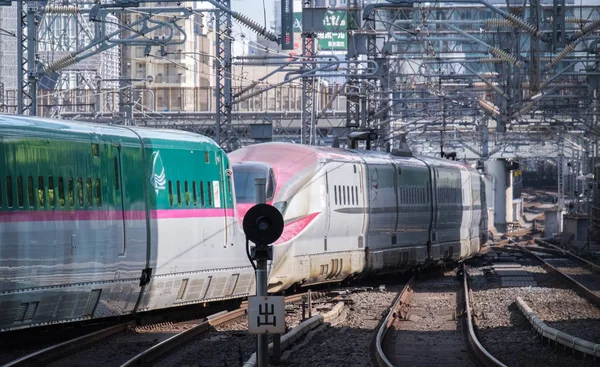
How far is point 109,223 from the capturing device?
619 inches

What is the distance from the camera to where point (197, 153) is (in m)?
18.8

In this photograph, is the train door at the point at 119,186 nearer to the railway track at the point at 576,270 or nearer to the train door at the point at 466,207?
the railway track at the point at 576,270

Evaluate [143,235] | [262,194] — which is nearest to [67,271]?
[143,235]

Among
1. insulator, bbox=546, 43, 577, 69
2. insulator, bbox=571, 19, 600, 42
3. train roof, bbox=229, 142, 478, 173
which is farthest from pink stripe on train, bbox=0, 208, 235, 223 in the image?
insulator, bbox=546, 43, 577, 69

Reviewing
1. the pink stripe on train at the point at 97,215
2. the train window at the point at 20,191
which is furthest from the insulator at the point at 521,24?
the train window at the point at 20,191

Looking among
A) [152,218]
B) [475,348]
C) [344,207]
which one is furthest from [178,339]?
Result: [344,207]

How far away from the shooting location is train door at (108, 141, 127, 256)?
16.0 metres

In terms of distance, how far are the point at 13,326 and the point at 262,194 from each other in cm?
331

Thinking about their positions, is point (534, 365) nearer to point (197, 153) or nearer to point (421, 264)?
point (197, 153)

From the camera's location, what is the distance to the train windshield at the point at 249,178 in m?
21.7

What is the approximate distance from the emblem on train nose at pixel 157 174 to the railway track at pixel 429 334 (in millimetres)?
3704

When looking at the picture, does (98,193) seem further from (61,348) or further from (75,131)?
(61,348)

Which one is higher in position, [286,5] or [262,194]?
[286,5]

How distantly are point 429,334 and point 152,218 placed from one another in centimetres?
465
